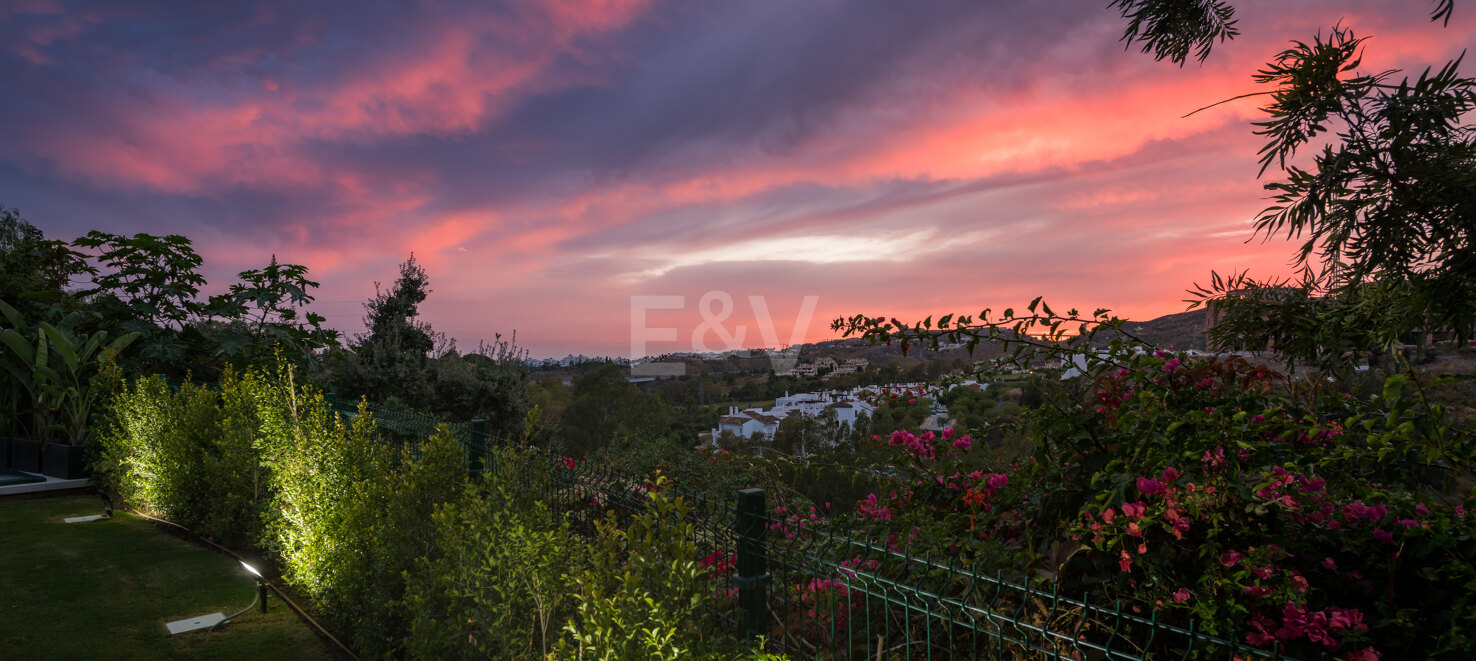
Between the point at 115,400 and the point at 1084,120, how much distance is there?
11446 millimetres

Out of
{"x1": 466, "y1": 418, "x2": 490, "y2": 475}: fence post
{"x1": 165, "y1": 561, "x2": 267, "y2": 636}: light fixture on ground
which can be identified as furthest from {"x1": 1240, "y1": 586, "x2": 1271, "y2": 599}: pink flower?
{"x1": 165, "y1": 561, "x2": 267, "y2": 636}: light fixture on ground

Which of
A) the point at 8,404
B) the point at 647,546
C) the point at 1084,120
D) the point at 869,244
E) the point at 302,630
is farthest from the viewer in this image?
the point at 869,244

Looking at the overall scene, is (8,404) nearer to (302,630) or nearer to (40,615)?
(40,615)

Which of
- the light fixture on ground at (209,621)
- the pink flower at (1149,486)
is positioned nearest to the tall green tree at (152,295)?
the light fixture on ground at (209,621)

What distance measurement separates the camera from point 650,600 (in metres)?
2.19

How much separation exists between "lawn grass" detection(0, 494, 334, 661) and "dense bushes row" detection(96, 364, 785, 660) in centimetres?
29

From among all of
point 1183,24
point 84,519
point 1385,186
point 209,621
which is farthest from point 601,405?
point 1385,186

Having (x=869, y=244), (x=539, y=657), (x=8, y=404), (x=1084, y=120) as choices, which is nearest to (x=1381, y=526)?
(x=539, y=657)

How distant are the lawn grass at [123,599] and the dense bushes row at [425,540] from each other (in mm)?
289

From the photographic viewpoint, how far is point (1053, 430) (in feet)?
9.09

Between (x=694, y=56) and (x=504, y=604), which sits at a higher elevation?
(x=694, y=56)

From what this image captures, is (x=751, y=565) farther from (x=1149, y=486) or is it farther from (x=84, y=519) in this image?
(x=84, y=519)

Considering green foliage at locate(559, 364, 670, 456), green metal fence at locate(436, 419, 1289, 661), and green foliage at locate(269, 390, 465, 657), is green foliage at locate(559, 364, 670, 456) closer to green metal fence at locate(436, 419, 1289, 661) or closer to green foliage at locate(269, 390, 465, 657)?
green foliage at locate(269, 390, 465, 657)

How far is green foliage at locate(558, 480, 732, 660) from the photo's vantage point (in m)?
2.24
